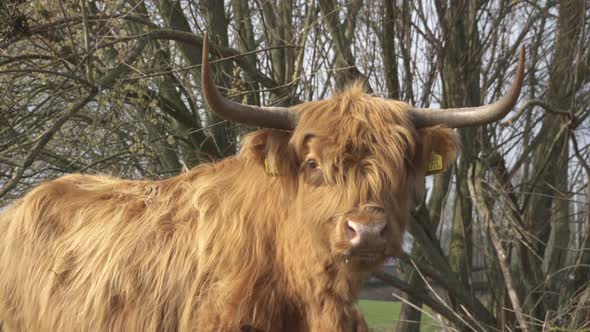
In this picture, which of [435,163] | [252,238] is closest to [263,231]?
[252,238]

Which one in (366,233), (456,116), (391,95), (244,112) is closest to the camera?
(366,233)

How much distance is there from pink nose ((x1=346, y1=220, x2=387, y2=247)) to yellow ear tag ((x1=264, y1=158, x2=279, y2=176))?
28.7 inches

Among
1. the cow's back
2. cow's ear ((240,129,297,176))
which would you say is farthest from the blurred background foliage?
cow's ear ((240,129,297,176))

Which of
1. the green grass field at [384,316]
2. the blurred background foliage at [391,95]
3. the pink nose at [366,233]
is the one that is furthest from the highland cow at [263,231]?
the green grass field at [384,316]

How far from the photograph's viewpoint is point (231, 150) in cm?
779

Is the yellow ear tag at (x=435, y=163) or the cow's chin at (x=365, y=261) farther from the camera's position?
the yellow ear tag at (x=435, y=163)

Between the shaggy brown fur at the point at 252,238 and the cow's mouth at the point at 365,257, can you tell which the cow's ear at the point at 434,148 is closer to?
the shaggy brown fur at the point at 252,238

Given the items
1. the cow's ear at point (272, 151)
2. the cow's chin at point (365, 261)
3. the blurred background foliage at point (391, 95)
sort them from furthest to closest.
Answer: the blurred background foliage at point (391, 95)
the cow's ear at point (272, 151)
the cow's chin at point (365, 261)

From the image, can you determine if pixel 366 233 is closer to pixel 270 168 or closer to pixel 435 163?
pixel 270 168

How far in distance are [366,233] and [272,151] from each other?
0.87 m

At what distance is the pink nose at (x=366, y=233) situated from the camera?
3.25m

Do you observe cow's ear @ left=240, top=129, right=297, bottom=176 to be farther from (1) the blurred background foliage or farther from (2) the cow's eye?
(1) the blurred background foliage

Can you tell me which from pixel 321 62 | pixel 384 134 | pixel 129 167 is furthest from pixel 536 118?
pixel 384 134

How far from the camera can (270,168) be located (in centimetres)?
391
